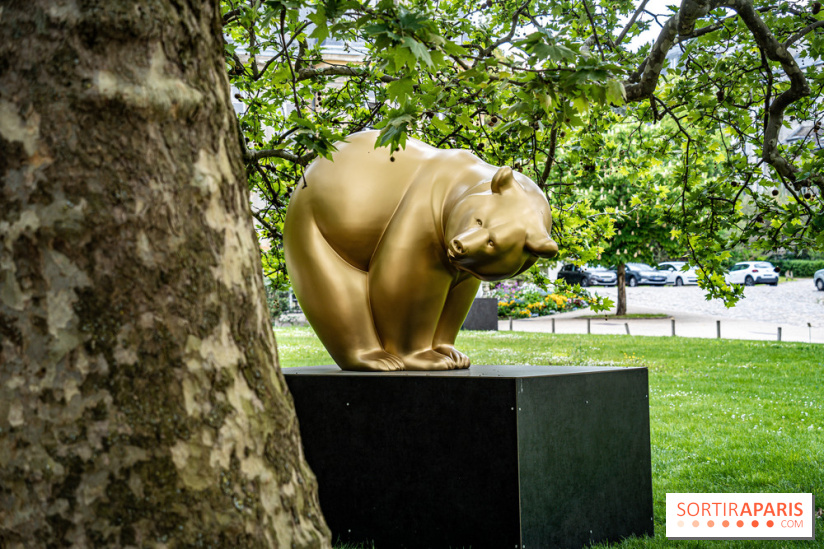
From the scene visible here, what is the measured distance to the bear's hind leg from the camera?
418 centimetres

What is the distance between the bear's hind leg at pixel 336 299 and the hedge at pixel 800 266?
146ft

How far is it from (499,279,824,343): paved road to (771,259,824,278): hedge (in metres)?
6.13

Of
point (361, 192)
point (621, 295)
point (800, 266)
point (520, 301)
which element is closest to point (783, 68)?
point (361, 192)

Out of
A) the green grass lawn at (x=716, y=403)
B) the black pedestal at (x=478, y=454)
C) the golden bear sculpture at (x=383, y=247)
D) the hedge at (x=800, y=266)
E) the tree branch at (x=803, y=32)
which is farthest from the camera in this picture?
the hedge at (x=800, y=266)

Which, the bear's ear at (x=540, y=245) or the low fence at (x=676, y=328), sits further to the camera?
the low fence at (x=676, y=328)

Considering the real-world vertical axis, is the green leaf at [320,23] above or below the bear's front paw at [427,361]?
above

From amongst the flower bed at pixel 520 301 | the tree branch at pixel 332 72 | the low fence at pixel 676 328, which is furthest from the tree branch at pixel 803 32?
the flower bed at pixel 520 301

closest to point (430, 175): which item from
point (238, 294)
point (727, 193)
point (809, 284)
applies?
point (238, 294)

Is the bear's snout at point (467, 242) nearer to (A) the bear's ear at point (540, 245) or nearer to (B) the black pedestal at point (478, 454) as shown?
(A) the bear's ear at point (540, 245)

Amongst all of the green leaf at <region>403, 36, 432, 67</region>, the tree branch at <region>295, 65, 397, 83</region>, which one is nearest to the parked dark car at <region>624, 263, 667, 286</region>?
the tree branch at <region>295, 65, 397, 83</region>

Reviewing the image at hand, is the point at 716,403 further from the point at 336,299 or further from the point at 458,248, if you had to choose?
the point at 458,248

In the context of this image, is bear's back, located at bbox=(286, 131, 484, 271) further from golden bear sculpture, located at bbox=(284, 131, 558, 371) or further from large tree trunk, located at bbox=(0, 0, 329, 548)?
large tree trunk, located at bbox=(0, 0, 329, 548)

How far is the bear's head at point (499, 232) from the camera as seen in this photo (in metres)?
3.67

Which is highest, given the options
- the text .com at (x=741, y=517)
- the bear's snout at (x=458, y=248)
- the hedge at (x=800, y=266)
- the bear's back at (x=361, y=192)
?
the bear's back at (x=361, y=192)
